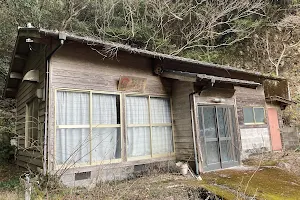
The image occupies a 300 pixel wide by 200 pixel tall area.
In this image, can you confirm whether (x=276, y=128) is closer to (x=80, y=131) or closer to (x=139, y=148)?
(x=139, y=148)

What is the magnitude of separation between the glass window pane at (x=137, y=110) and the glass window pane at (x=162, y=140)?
0.48m

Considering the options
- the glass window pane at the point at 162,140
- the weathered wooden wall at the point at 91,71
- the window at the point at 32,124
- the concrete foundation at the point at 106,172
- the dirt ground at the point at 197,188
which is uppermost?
the weathered wooden wall at the point at 91,71

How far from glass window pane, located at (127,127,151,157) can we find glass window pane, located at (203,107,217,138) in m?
1.82

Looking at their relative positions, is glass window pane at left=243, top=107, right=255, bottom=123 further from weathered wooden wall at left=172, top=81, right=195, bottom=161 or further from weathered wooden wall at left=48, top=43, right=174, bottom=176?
weathered wooden wall at left=48, top=43, right=174, bottom=176

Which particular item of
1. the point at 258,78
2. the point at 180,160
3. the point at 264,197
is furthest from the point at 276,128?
the point at 264,197

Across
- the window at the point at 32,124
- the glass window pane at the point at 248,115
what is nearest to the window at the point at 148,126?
the window at the point at 32,124

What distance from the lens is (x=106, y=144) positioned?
6059 mm

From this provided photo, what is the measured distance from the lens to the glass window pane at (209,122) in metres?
7.14

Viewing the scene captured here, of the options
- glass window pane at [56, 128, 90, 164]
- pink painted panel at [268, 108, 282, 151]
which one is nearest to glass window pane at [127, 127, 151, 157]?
glass window pane at [56, 128, 90, 164]

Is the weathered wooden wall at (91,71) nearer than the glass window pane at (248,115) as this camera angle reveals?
Yes

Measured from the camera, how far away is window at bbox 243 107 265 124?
9.10m

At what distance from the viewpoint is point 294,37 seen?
51.0ft

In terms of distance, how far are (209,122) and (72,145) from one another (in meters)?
4.13

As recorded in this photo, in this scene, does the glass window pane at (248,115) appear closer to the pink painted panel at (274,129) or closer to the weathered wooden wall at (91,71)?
the pink painted panel at (274,129)
